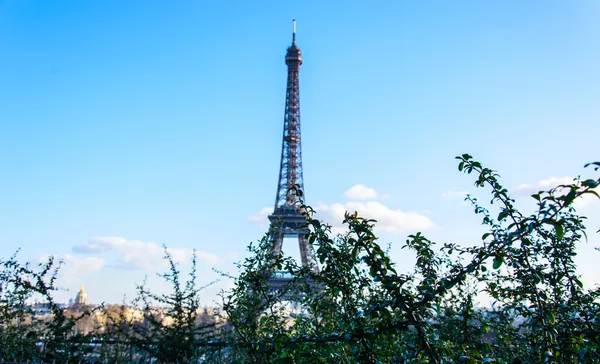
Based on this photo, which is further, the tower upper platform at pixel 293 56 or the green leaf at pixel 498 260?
the tower upper platform at pixel 293 56

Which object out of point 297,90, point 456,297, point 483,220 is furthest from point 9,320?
point 297,90

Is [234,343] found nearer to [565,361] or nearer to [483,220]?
[483,220]

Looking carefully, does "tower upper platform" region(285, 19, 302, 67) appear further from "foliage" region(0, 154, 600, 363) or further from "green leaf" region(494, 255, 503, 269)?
"green leaf" region(494, 255, 503, 269)

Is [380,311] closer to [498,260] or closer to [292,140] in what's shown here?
[498,260]

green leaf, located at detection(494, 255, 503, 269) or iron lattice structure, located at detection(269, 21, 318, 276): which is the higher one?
iron lattice structure, located at detection(269, 21, 318, 276)

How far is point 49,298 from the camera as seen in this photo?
8.53m

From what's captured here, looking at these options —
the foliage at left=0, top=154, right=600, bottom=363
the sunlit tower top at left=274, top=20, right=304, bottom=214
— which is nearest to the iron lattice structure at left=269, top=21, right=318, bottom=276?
the sunlit tower top at left=274, top=20, right=304, bottom=214

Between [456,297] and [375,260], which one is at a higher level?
[456,297]

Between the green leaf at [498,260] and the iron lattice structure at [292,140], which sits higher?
the iron lattice structure at [292,140]

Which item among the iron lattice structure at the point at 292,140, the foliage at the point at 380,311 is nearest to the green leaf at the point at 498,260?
the foliage at the point at 380,311

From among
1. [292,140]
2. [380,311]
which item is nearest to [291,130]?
[292,140]

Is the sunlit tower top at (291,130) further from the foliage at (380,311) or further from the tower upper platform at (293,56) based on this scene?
the foliage at (380,311)

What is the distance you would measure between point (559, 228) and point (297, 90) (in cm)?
4958

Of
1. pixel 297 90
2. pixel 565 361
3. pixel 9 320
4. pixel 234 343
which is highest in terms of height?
pixel 297 90
